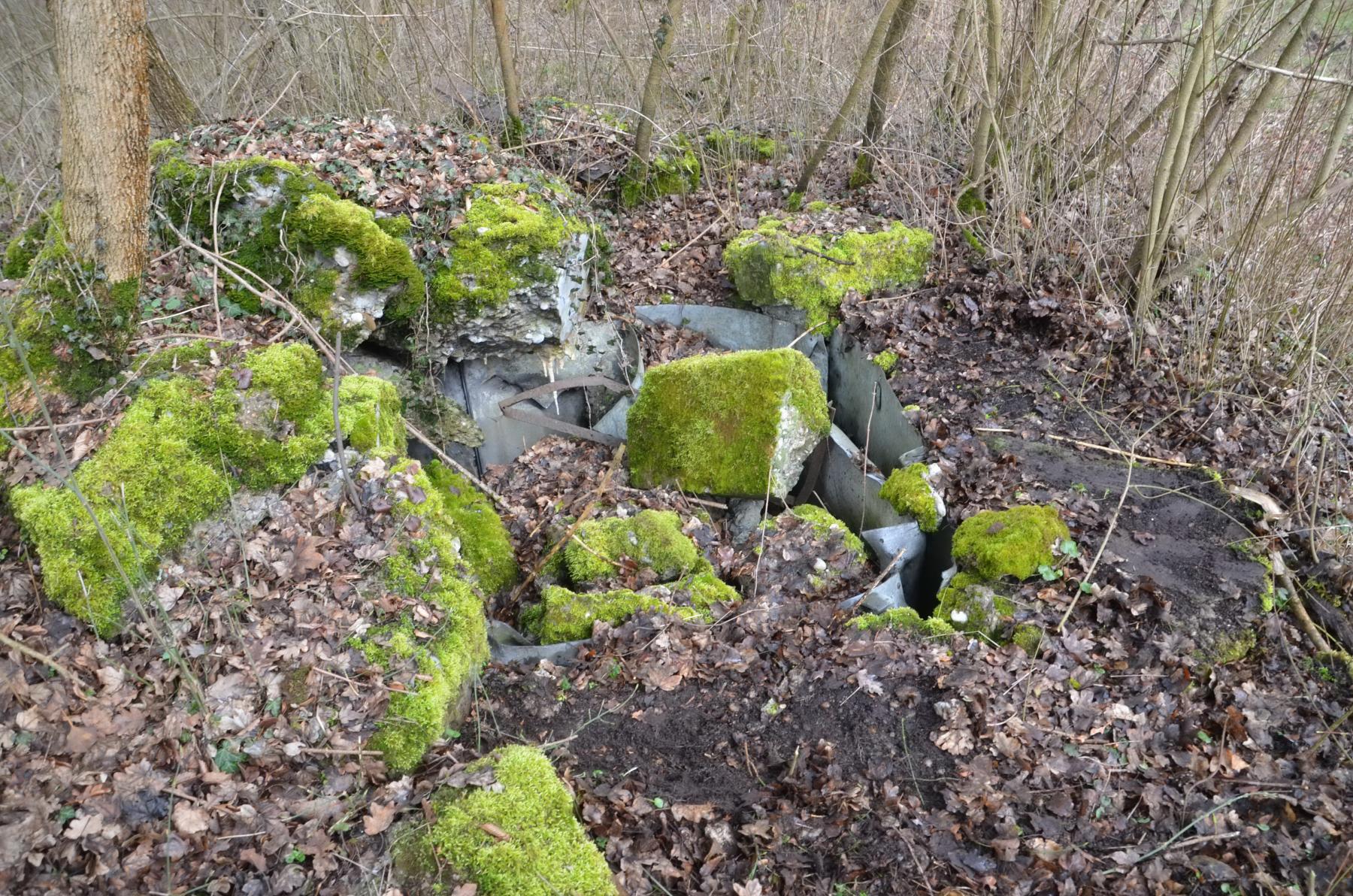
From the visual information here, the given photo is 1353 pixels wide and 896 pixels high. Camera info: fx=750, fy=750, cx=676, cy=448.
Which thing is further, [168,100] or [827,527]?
[168,100]

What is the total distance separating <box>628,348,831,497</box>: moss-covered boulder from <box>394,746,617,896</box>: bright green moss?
2.70m

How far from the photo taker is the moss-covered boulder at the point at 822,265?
6.43 meters

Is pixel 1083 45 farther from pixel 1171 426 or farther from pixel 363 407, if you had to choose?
pixel 363 407

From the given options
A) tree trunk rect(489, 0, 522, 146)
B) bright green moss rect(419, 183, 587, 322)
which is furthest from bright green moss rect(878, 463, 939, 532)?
tree trunk rect(489, 0, 522, 146)

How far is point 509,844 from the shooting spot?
2721mm

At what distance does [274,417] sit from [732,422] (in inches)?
112

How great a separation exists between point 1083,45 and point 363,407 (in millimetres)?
6014

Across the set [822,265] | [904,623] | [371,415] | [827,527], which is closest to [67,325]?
[371,415]

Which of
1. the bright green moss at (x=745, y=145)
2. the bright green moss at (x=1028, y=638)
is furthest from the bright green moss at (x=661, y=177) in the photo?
the bright green moss at (x=1028, y=638)

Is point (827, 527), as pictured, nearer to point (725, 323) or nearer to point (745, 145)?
point (725, 323)

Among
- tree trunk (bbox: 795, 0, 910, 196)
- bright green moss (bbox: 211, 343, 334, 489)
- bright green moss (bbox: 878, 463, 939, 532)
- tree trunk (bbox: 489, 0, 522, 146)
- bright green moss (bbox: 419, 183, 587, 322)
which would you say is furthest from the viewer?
tree trunk (bbox: 489, 0, 522, 146)

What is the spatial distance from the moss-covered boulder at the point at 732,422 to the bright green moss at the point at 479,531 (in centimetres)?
115

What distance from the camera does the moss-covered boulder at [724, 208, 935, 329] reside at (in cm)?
643

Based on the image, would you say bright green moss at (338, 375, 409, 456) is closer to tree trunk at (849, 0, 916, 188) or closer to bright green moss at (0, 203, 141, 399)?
bright green moss at (0, 203, 141, 399)
